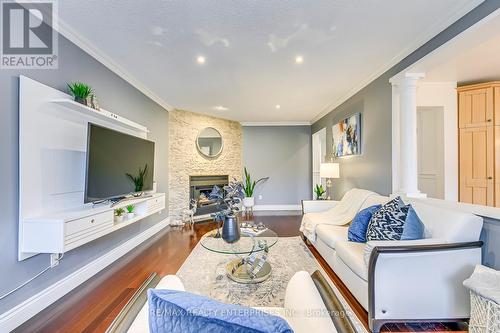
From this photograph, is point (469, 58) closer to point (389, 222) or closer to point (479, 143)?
point (479, 143)

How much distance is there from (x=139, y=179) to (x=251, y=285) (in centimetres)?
210

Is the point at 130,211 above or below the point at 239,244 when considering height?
above

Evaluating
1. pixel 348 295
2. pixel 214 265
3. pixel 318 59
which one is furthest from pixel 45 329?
pixel 318 59

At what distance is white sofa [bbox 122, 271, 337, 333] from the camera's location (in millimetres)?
865

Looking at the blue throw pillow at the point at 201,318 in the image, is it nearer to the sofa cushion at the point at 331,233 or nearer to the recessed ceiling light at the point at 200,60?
the sofa cushion at the point at 331,233

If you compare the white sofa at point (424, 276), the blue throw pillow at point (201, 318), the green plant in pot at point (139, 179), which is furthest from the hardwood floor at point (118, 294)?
the blue throw pillow at point (201, 318)

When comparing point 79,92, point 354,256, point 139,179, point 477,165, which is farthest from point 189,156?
point 477,165

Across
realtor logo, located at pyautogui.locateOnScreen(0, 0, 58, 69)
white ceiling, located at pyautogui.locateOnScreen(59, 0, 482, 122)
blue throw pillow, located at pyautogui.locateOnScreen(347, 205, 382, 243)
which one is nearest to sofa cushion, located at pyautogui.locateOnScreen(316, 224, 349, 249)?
blue throw pillow, located at pyautogui.locateOnScreen(347, 205, 382, 243)

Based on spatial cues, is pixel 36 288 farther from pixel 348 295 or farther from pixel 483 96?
pixel 483 96

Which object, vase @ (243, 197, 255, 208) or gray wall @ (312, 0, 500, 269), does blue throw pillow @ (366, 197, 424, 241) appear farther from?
vase @ (243, 197, 255, 208)

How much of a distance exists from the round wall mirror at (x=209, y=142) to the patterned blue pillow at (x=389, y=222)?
4172 mm

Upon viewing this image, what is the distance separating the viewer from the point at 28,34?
192 centimetres

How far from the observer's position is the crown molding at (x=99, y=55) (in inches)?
84.4

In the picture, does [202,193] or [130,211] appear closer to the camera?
[130,211]
